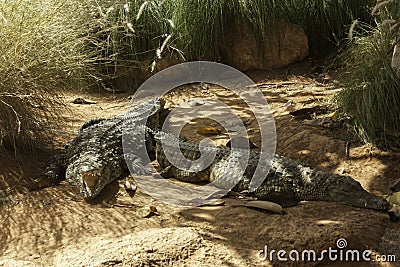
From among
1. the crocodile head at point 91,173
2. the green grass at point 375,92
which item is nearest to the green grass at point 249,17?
the green grass at point 375,92

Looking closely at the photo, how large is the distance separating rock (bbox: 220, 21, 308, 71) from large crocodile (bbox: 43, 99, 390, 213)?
7.27 feet

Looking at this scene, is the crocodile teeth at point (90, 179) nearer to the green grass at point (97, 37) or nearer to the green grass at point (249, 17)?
the green grass at point (97, 37)

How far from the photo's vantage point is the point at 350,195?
3.41 m

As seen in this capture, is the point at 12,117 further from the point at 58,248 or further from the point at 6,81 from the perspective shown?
the point at 58,248

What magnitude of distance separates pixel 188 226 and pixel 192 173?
92 centimetres

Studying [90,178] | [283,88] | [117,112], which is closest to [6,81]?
[90,178]

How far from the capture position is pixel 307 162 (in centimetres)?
421

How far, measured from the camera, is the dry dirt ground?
9.46 feet

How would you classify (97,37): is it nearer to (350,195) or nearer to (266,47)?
(266,47)

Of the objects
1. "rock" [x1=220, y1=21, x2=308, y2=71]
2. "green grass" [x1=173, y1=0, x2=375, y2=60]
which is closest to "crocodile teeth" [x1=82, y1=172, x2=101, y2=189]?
"green grass" [x1=173, y1=0, x2=375, y2=60]

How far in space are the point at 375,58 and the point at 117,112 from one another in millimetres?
2817

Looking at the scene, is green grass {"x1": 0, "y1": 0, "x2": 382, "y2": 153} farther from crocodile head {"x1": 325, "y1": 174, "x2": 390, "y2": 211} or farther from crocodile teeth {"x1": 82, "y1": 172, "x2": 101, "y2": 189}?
crocodile head {"x1": 325, "y1": 174, "x2": 390, "y2": 211}

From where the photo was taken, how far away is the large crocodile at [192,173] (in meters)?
3.48

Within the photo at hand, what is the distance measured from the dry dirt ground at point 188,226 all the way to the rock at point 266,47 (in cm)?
246
